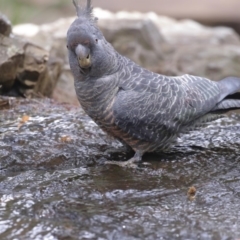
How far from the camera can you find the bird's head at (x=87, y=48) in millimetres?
3688

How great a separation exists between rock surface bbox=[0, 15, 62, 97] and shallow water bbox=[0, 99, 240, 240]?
0.91 meters

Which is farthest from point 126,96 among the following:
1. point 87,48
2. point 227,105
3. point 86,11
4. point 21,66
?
point 21,66

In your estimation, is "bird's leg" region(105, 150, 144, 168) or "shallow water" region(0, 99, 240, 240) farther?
"bird's leg" region(105, 150, 144, 168)

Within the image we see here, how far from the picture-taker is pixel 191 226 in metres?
3.08

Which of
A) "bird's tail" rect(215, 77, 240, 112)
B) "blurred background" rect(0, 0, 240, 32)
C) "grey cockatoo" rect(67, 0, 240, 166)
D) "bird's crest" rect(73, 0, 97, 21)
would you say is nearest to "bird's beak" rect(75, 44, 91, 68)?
"grey cockatoo" rect(67, 0, 240, 166)

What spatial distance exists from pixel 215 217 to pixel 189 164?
0.95m

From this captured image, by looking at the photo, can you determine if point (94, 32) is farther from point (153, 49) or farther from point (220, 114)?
point (153, 49)

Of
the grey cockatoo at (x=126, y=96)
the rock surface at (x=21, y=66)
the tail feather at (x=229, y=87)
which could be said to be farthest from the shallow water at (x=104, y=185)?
the rock surface at (x=21, y=66)

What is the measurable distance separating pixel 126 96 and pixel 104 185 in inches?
28.3

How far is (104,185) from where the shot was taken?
363 centimetres

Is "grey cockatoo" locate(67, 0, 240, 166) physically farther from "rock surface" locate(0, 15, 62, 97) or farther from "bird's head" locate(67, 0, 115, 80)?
"rock surface" locate(0, 15, 62, 97)

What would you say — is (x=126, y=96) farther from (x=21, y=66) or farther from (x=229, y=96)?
(x=21, y=66)

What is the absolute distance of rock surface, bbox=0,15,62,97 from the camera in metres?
5.79

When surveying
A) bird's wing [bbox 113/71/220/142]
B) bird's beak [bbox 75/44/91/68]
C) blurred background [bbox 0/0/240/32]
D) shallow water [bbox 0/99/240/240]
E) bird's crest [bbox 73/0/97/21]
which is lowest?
shallow water [bbox 0/99/240/240]
